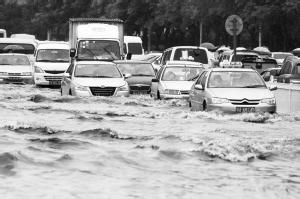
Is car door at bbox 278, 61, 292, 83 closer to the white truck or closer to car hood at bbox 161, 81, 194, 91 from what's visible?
car hood at bbox 161, 81, 194, 91

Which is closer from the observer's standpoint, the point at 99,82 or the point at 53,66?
the point at 99,82

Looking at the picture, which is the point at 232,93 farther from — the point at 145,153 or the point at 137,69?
the point at 137,69

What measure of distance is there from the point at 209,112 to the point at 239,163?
774cm

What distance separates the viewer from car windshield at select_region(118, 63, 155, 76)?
33688mm

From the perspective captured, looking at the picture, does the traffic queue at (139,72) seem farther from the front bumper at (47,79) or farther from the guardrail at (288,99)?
the guardrail at (288,99)

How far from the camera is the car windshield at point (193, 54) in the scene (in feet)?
129

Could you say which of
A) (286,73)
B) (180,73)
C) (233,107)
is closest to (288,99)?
(233,107)

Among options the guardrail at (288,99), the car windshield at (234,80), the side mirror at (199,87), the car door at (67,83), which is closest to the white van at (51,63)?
the car door at (67,83)

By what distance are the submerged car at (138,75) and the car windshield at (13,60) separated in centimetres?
787

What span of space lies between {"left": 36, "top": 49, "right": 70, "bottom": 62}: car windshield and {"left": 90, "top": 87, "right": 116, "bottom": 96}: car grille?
505 inches

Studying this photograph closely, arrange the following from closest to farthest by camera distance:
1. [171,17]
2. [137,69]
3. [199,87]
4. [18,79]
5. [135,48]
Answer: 1. [199,87]
2. [137,69]
3. [18,79]
4. [135,48]
5. [171,17]

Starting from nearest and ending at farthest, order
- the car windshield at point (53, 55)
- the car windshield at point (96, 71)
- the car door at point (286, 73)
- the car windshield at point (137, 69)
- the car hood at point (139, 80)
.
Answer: the car windshield at point (96, 71) < the car door at point (286, 73) < the car hood at point (139, 80) < the car windshield at point (137, 69) < the car windshield at point (53, 55)

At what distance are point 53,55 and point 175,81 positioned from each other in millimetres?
13069

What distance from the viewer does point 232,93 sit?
2320 cm
